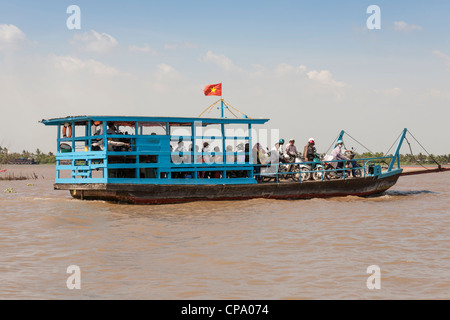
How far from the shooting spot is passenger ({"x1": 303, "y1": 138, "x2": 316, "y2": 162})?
16.2 meters

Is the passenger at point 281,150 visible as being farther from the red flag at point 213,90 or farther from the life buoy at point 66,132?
the life buoy at point 66,132

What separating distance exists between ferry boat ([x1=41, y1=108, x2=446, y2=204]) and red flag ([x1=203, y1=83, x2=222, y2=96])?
46.0 inches

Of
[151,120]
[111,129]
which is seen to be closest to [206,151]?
[151,120]

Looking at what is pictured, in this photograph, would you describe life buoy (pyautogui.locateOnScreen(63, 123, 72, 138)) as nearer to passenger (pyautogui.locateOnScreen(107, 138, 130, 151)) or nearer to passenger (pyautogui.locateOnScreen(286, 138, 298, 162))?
passenger (pyautogui.locateOnScreen(107, 138, 130, 151))

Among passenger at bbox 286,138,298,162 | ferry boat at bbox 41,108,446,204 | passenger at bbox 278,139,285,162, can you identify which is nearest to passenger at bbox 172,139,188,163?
ferry boat at bbox 41,108,446,204

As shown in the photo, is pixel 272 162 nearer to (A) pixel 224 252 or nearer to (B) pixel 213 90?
(B) pixel 213 90

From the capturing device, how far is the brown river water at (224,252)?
598 cm

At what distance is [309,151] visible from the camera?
16.2 metres

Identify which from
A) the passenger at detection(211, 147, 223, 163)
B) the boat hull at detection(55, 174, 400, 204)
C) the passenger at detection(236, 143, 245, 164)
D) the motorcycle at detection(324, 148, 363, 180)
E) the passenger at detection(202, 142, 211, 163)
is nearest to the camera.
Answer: the boat hull at detection(55, 174, 400, 204)

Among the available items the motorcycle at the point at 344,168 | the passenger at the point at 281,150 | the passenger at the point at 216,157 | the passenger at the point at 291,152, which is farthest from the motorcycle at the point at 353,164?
the passenger at the point at 216,157

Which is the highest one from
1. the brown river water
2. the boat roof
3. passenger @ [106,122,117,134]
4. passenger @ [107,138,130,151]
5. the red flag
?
the red flag

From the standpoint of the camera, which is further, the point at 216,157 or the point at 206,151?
the point at 216,157

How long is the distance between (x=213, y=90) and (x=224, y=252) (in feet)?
27.8
